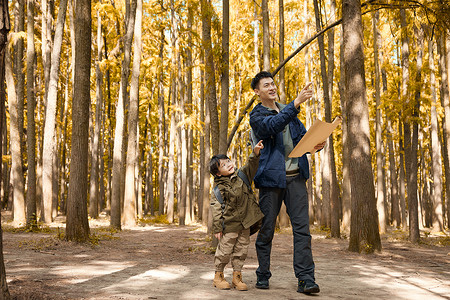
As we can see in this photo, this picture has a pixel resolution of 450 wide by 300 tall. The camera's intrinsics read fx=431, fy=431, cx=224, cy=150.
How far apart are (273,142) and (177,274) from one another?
2.22 metres

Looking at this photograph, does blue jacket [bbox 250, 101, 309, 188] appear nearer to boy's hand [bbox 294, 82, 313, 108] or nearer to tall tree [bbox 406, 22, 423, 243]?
boy's hand [bbox 294, 82, 313, 108]

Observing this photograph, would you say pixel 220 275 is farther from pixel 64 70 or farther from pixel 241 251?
pixel 64 70

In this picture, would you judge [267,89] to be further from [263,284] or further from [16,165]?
[16,165]

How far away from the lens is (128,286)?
445cm

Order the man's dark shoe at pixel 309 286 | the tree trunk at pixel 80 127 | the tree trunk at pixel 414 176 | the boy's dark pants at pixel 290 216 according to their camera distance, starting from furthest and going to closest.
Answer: the tree trunk at pixel 414 176, the tree trunk at pixel 80 127, the boy's dark pants at pixel 290 216, the man's dark shoe at pixel 309 286

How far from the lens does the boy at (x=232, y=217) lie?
14.7 feet

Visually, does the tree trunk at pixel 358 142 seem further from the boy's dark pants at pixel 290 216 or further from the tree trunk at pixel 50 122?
the tree trunk at pixel 50 122

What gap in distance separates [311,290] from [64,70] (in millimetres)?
24997

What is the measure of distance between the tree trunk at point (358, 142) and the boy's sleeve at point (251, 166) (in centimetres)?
398

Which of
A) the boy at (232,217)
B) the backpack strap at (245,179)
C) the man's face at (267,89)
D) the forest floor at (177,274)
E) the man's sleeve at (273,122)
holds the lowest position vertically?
the forest floor at (177,274)

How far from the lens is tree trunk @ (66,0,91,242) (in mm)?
8641

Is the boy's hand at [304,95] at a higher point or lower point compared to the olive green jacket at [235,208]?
higher

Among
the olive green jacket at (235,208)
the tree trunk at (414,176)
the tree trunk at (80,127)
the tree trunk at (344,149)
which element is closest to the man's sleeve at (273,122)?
the olive green jacket at (235,208)

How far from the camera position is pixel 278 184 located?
428 cm
